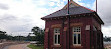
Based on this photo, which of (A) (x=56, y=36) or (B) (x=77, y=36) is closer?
(B) (x=77, y=36)

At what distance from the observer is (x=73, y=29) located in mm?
14344

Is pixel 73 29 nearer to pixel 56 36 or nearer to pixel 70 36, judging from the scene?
pixel 70 36

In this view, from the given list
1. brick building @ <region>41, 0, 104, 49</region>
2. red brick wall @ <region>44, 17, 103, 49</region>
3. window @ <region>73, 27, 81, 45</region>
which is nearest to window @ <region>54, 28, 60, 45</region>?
brick building @ <region>41, 0, 104, 49</region>

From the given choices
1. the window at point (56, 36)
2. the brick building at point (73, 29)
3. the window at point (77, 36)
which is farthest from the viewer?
the window at point (56, 36)

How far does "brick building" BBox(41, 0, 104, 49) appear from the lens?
43.3 ft

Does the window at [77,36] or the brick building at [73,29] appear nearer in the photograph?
the brick building at [73,29]

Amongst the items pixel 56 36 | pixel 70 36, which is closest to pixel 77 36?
pixel 70 36

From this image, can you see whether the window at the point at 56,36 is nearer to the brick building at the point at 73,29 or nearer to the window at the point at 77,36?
the brick building at the point at 73,29

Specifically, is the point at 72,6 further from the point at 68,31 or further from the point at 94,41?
the point at 94,41

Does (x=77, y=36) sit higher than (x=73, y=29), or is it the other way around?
(x=73, y=29)

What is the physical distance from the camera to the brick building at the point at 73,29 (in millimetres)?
13211

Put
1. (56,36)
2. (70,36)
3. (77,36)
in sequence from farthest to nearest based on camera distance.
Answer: (56,36) < (70,36) < (77,36)

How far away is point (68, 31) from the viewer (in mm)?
14328

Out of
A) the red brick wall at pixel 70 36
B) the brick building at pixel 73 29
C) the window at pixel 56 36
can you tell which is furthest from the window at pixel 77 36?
the window at pixel 56 36
